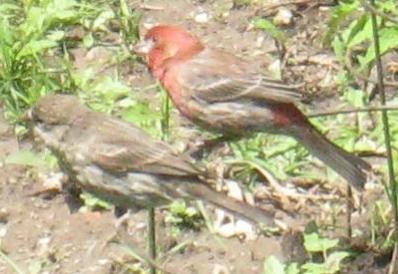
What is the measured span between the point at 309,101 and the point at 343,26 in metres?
0.68

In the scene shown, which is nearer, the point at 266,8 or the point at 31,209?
the point at 31,209

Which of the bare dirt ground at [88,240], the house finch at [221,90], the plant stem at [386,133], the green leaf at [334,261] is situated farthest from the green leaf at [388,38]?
the green leaf at [334,261]

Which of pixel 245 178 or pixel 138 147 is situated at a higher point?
pixel 138 147

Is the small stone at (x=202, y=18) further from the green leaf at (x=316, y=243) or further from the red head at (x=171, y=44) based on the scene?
the green leaf at (x=316, y=243)

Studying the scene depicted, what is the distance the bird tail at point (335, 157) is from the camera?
7.16m

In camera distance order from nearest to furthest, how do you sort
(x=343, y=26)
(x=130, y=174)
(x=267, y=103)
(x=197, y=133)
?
(x=130, y=174)
(x=267, y=103)
(x=197, y=133)
(x=343, y=26)

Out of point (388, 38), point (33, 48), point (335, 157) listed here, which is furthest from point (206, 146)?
point (33, 48)

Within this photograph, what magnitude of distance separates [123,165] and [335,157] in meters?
1.09

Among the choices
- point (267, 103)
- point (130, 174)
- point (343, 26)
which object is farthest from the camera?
point (343, 26)

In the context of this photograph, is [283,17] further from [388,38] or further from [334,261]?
[334,261]

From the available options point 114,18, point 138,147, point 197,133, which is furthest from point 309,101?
point 138,147

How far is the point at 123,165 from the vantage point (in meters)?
6.62

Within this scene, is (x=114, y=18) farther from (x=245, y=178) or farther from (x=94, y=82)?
(x=245, y=178)

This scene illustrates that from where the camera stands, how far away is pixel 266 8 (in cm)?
915
